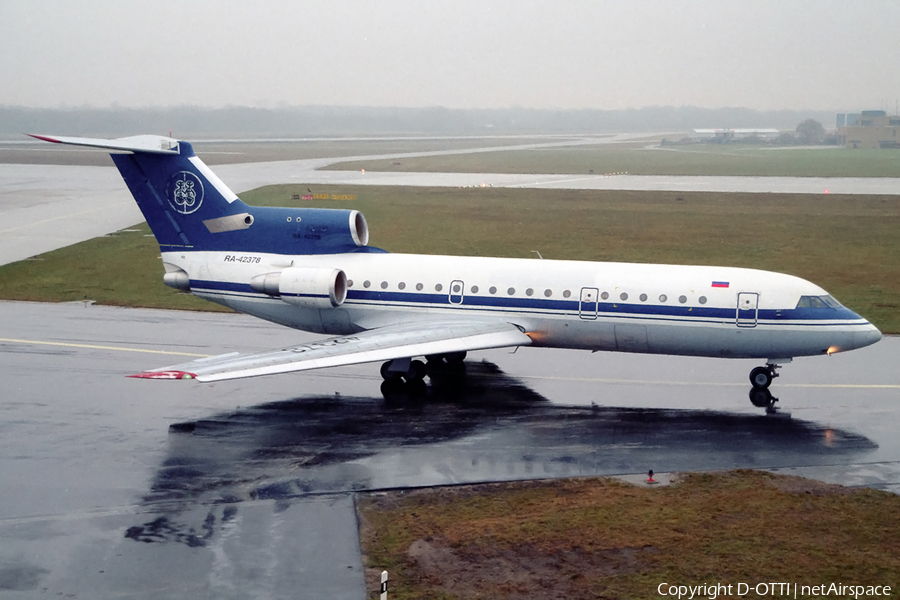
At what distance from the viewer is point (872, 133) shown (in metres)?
153

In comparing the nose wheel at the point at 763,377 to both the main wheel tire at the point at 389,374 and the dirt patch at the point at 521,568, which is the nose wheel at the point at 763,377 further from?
the dirt patch at the point at 521,568

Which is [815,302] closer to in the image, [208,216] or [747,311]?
[747,311]

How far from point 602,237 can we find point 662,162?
Answer: 73.5 meters

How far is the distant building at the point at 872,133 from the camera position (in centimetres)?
14812

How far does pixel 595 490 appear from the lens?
1780cm

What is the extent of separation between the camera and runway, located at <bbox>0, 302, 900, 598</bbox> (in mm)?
14945

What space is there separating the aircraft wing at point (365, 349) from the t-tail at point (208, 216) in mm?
3697

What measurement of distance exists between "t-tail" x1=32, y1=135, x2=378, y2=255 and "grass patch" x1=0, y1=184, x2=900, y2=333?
8.15 metres

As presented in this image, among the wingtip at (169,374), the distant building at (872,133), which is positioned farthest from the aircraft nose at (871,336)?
the distant building at (872,133)

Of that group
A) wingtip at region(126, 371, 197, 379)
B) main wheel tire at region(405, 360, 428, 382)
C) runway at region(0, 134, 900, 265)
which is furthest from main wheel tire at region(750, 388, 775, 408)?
runway at region(0, 134, 900, 265)

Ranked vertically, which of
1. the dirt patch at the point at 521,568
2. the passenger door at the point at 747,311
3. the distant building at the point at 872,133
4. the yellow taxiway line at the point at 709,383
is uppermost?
the distant building at the point at 872,133

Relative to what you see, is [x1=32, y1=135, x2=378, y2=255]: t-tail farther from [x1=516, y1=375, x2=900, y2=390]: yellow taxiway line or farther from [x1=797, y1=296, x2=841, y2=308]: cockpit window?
[x1=797, y1=296, x2=841, y2=308]: cockpit window

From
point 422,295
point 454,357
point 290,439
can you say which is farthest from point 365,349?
point 454,357

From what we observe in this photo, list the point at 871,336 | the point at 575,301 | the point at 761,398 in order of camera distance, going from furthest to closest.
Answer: the point at 575,301
the point at 761,398
the point at 871,336
